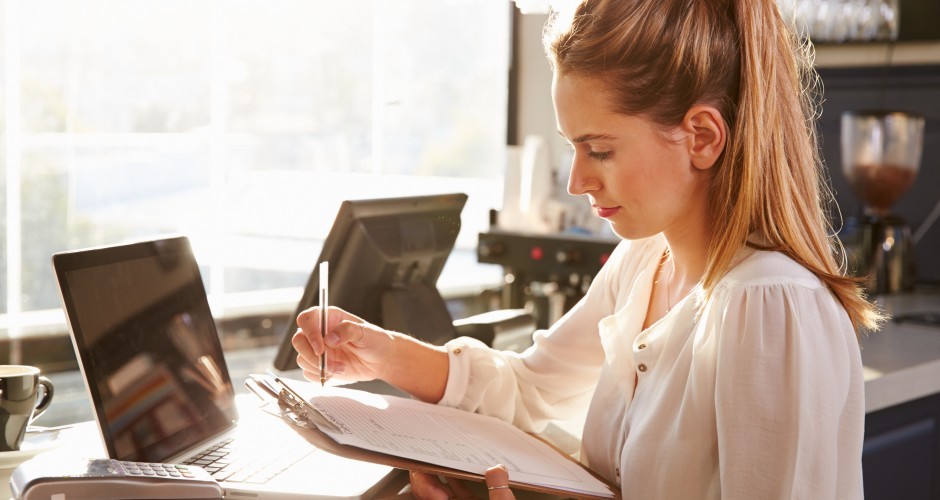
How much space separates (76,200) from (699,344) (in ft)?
14.3

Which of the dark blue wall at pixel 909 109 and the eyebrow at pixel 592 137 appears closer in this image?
the eyebrow at pixel 592 137

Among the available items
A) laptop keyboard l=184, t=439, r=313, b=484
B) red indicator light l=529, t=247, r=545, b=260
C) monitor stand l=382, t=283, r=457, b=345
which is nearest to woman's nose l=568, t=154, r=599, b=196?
laptop keyboard l=184, t=439, r=313, b=484

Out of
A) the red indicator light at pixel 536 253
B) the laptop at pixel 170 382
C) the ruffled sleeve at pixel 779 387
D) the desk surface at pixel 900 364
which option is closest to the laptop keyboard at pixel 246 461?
the laptop at pixel 170 382

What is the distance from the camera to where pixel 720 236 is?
131cm

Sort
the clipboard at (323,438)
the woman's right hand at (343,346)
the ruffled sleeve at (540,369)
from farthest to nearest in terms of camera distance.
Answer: the ruffled sleeve at (540,369) < the woman's right hand at (343,346) < the clipboard at (323,438)

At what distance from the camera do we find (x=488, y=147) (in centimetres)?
609

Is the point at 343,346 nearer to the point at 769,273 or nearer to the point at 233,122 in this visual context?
Result: the point at 769,273

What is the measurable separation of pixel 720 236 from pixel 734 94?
0.60 ft

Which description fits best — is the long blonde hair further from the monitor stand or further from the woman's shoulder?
the monitor stand

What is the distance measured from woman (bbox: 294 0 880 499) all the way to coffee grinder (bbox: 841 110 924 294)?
178 cm

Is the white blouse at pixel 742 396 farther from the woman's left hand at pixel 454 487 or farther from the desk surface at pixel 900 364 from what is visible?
the desk surface at pixel 900 364

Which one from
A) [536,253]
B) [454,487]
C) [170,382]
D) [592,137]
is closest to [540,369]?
[454,487]

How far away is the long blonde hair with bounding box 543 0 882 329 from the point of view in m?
1.27

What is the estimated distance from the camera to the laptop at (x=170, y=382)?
1.19m
